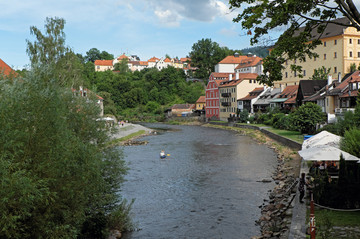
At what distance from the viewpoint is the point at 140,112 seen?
11644 centimetres

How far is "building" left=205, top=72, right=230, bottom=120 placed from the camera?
90.6 m

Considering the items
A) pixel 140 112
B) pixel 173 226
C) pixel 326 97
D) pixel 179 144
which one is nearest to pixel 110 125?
pixel 173 226

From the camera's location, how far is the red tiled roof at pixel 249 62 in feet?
344

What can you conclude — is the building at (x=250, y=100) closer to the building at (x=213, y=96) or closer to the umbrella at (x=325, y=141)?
the building at (x=213, y=96)

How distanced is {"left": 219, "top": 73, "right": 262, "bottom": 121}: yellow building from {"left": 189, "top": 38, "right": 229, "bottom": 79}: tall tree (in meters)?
37.1

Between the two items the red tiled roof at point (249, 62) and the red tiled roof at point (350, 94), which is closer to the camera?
the red tiled roof at point (350, 94)

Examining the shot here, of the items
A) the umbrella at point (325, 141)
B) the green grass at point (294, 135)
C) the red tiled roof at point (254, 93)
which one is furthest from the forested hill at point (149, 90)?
the umbrella at point (325, 141)

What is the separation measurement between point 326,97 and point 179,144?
65.9 feet

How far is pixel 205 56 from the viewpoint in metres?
126

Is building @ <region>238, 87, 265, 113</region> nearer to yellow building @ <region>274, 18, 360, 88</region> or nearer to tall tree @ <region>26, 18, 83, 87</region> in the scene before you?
yellow building @ <region>274, 18, 360, 88</region>

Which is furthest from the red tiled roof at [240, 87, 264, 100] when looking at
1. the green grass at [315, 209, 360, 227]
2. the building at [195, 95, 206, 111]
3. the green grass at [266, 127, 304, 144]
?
the green grass at [315, 209, 360, 227]

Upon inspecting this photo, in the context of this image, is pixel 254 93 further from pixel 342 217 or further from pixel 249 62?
pixel 342 217

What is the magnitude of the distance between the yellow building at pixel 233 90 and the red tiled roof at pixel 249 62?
1849cm

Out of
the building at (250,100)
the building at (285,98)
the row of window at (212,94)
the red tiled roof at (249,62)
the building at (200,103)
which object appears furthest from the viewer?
the building at (200,103)
